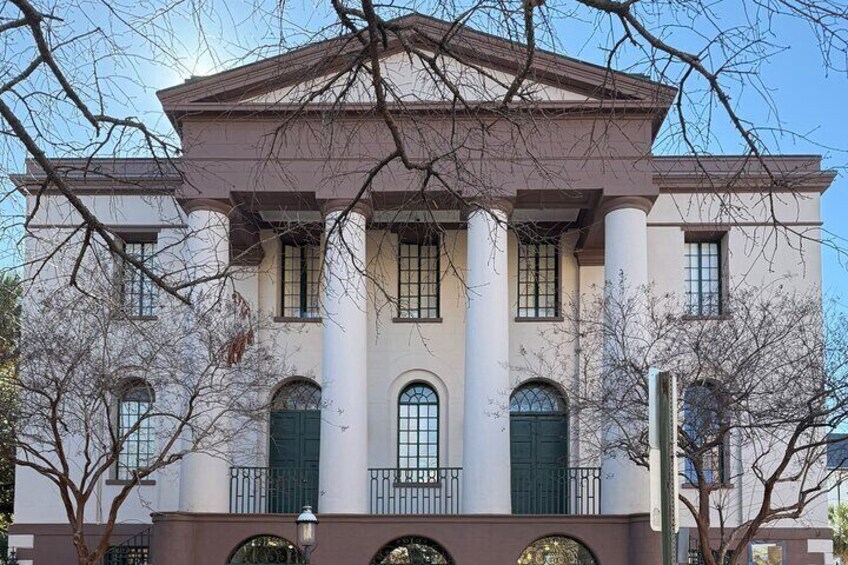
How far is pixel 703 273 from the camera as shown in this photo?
96.0 ft

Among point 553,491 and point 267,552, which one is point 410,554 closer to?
point 267,552

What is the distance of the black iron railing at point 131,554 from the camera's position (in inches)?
1091

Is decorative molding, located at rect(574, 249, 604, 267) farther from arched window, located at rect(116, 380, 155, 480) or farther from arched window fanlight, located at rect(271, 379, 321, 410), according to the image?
arched window, located at rect(116, 380, 155, 480)

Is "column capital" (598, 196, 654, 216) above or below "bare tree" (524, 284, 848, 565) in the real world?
above

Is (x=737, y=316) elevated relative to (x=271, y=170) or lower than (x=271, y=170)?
lower

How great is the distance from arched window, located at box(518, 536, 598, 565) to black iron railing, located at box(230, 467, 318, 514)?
4.99 meters

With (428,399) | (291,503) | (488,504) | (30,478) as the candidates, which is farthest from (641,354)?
(30,478)

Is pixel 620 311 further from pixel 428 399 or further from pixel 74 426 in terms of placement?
pixel 74 426

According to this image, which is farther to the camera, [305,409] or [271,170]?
[305,409]

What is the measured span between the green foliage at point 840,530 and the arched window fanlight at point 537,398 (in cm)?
3254

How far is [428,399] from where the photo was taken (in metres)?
29.7

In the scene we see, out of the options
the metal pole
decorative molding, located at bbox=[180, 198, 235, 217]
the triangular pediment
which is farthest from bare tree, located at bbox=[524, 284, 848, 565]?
the metal pole

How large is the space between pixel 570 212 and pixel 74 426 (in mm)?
11982

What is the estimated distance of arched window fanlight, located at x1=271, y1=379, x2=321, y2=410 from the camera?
96.3ft
